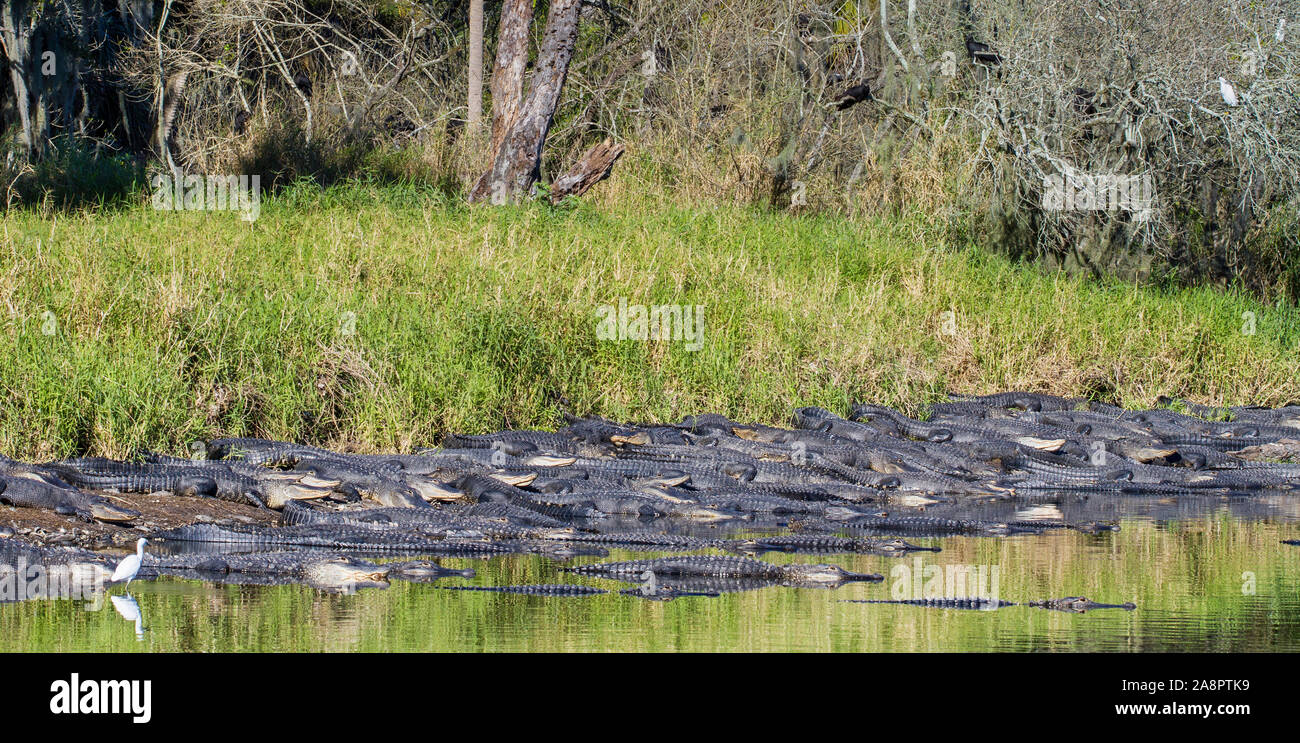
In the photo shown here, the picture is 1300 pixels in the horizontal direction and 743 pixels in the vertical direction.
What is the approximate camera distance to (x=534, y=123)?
16.2m

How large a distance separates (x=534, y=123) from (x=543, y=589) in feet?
36.3

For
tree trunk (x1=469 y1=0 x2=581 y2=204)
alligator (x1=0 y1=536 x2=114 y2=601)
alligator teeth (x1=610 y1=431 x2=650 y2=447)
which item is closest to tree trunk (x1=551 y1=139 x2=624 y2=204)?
tree trunk (x1=469 y1=0 x2=581 y2=204)

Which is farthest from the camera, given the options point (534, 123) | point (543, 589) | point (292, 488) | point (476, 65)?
point (476, 65)

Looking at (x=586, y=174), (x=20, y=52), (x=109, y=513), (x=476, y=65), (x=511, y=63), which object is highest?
(x=20, y=52)

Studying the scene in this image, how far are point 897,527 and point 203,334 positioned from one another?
4.60 meters

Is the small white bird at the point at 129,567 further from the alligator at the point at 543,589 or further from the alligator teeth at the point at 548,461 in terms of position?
the alligator teeth at the point at 548,461

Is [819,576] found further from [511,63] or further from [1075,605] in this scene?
[511,63]

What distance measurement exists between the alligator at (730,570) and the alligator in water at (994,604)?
41 cm

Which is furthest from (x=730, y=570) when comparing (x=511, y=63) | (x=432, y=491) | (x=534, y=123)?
(x=511, y=63)

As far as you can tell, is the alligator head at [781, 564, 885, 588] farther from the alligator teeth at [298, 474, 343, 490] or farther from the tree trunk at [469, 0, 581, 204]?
the tree trunk at [469, 0, 581, 204]

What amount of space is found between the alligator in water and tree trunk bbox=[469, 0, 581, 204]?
433 inches

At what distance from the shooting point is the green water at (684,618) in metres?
4.93

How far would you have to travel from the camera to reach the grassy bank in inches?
357

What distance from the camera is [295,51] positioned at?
22.1 meters
